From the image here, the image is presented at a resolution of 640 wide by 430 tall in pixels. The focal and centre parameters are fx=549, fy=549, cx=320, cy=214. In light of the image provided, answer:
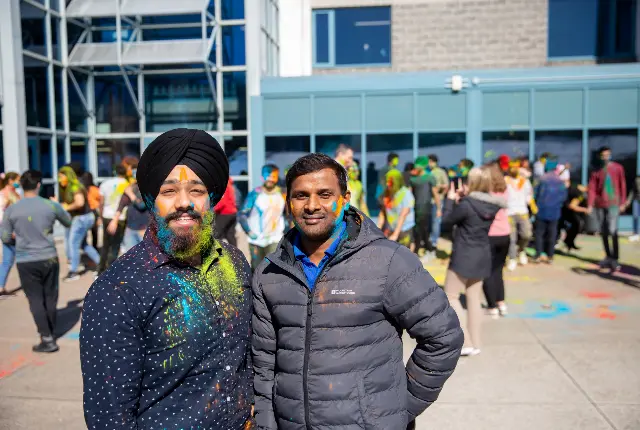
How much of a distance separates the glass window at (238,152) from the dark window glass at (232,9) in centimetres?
310

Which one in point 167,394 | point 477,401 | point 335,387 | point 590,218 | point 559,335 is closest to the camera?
point 167,394

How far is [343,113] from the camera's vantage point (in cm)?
1378

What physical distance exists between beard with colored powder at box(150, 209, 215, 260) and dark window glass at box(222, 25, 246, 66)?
1300cm

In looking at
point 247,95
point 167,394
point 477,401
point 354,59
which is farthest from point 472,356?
point 354,59

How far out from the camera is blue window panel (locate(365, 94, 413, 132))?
13641 millimetres

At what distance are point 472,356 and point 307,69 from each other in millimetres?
11791

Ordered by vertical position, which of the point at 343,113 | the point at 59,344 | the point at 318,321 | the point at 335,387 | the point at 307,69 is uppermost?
the point at 307,69

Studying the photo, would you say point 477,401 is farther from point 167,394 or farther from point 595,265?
point 595,265

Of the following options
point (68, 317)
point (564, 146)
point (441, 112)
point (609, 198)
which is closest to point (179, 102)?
point (441, 112)

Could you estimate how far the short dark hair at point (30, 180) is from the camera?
5.80 meters

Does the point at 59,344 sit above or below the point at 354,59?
below

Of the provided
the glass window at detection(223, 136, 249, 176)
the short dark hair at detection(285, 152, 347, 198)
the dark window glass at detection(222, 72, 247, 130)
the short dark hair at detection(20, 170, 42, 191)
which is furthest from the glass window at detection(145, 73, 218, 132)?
the short dark hair at detection(285, 152, 347, 198)

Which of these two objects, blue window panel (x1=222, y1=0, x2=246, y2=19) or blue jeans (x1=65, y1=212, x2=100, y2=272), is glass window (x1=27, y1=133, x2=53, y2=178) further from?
blue window panel (x1=222, y1=0, x2=246, y2=19)

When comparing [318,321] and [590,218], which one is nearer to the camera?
[318,321]
